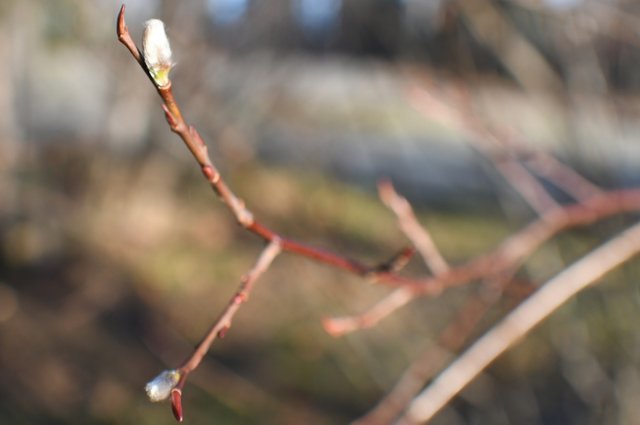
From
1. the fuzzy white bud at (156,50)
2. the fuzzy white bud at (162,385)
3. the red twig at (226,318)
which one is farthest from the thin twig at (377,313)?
the fuzzy white bud at (156,50)

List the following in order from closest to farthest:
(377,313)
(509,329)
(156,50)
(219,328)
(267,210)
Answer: (156,50) < (219,328) < (377,313) < (509,329) < (267,210)

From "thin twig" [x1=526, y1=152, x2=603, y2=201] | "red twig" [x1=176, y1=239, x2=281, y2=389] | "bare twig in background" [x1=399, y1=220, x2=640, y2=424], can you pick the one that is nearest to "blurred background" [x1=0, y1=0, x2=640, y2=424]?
"thin twig" [x1=526, y1=152, x2=603, y2=201]

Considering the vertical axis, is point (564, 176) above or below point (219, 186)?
below

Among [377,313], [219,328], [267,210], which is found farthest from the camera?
[267,210]

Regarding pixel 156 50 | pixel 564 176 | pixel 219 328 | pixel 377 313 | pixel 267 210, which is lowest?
pixel 267 210

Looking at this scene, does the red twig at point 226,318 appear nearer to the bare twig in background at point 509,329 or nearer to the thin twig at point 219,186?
the thin twig at point 219,186

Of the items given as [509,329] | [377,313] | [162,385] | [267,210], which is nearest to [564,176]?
[509,329]

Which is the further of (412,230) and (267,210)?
(267,210)

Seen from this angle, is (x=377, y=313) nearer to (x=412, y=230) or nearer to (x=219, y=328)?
(x=412, y=230)
